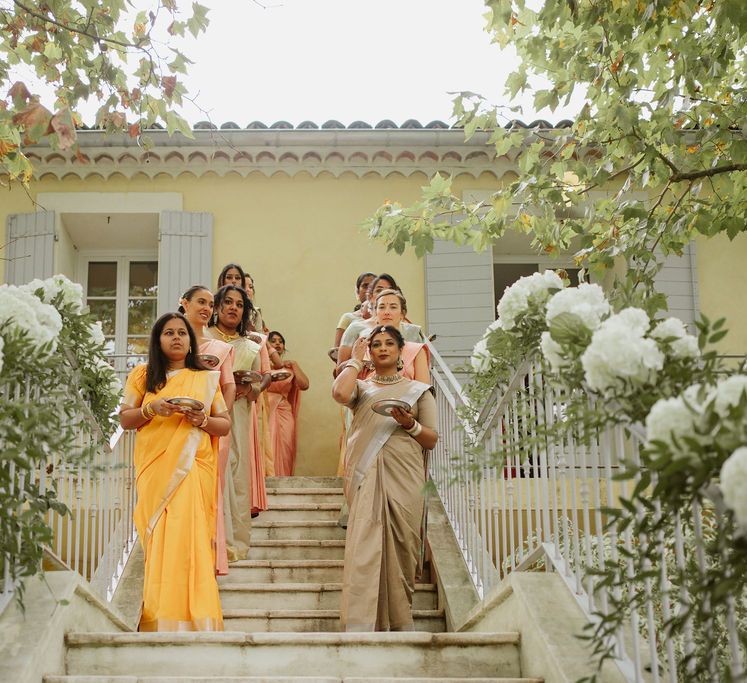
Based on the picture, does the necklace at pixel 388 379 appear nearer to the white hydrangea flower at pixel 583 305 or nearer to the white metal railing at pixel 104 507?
the white metal railing at pixel 104 507

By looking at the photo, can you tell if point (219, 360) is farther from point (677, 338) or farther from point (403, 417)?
point (677, 338)

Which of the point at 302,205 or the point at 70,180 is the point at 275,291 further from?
the point at 70,180

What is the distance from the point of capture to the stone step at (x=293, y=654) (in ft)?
14.1

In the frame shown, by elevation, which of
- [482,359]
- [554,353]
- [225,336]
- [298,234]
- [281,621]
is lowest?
[281,621]

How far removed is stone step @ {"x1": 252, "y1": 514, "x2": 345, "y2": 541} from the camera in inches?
308

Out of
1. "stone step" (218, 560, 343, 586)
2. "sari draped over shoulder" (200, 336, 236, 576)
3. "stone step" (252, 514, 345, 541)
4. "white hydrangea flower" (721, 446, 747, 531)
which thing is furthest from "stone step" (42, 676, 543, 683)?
"stone step" (252, 514, 345, 541)

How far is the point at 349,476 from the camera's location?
6500 millimetres

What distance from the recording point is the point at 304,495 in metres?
8.49

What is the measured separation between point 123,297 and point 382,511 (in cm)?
648

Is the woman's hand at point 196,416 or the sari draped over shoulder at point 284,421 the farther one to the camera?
the sari draped over shoulder at point 284,421

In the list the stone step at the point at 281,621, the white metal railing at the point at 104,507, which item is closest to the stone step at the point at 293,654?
the white metal railing at the point at 104,507

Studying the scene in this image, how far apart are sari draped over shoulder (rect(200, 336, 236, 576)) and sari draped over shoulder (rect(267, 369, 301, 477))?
109 inches

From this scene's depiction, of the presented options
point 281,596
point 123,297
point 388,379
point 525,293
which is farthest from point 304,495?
point 525,293

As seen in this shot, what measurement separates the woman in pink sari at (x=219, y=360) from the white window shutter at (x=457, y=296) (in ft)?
15.2
